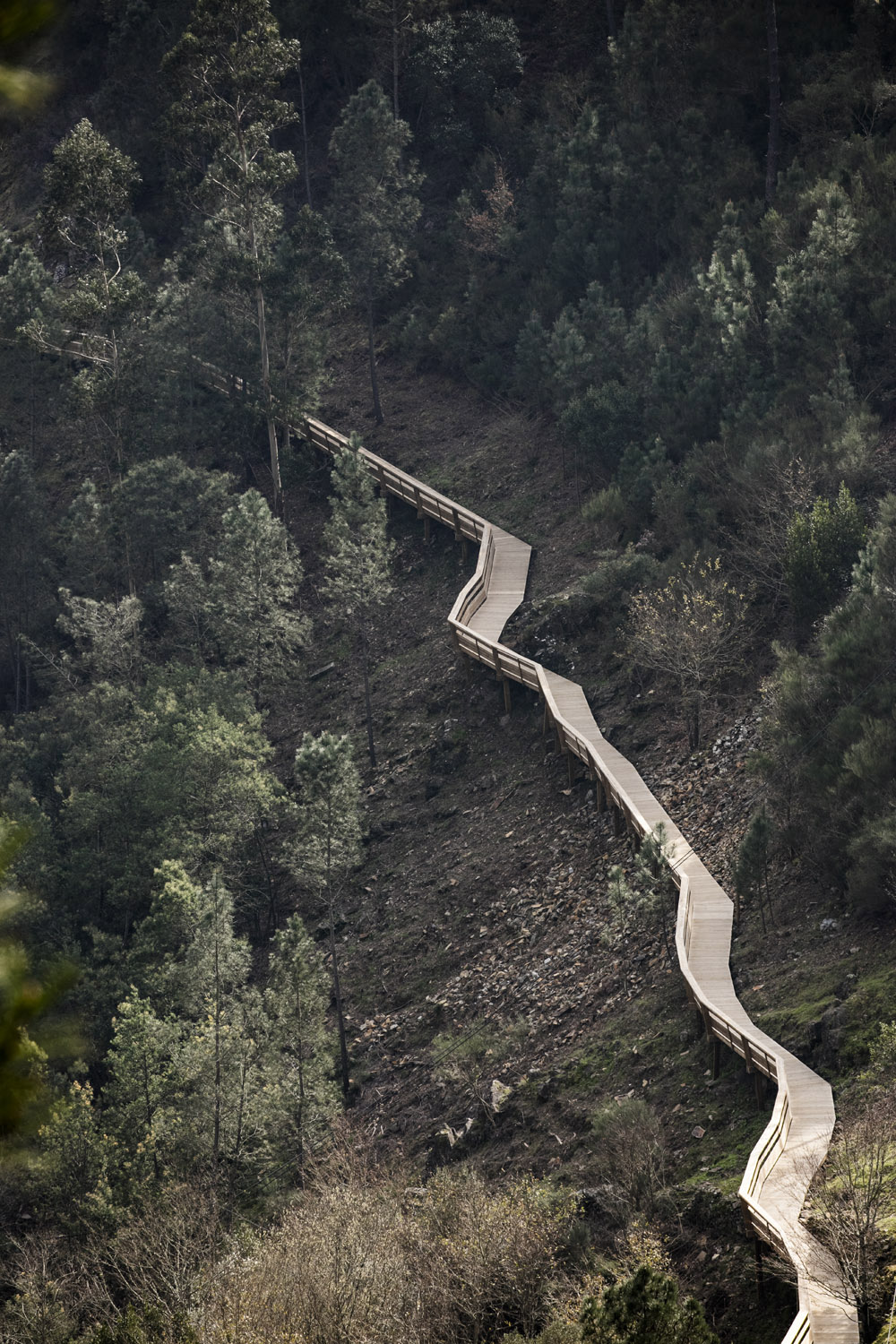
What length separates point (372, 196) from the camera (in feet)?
192

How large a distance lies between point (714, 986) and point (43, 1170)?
16.2 m

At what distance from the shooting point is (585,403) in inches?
1975

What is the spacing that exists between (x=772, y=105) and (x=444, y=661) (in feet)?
72.9

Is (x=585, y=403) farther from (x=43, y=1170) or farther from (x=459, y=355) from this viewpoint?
(x=43, y=1170)

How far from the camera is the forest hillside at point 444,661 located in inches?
1029

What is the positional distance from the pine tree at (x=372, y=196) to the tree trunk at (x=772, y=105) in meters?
15.8

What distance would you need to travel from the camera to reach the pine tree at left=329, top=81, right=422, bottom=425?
191ft

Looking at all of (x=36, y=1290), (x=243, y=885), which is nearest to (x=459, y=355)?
(x=243, y=885)

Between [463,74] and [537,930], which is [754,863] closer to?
[537,930]

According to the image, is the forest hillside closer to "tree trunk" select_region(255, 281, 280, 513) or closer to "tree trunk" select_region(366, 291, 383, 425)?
"tree trunk" select_region(255, 281, 280, 513)

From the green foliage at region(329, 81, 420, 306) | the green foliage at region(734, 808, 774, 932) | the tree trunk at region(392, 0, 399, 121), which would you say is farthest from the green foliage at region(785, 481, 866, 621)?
the tree trunk at region(392, 0, 399, 121)

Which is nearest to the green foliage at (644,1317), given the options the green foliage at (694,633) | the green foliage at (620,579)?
the green foliage at (694,633)

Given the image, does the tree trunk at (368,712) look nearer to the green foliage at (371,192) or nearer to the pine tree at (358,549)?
the pine tree at (358,549)

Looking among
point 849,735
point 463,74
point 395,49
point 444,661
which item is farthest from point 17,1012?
point 395,49
